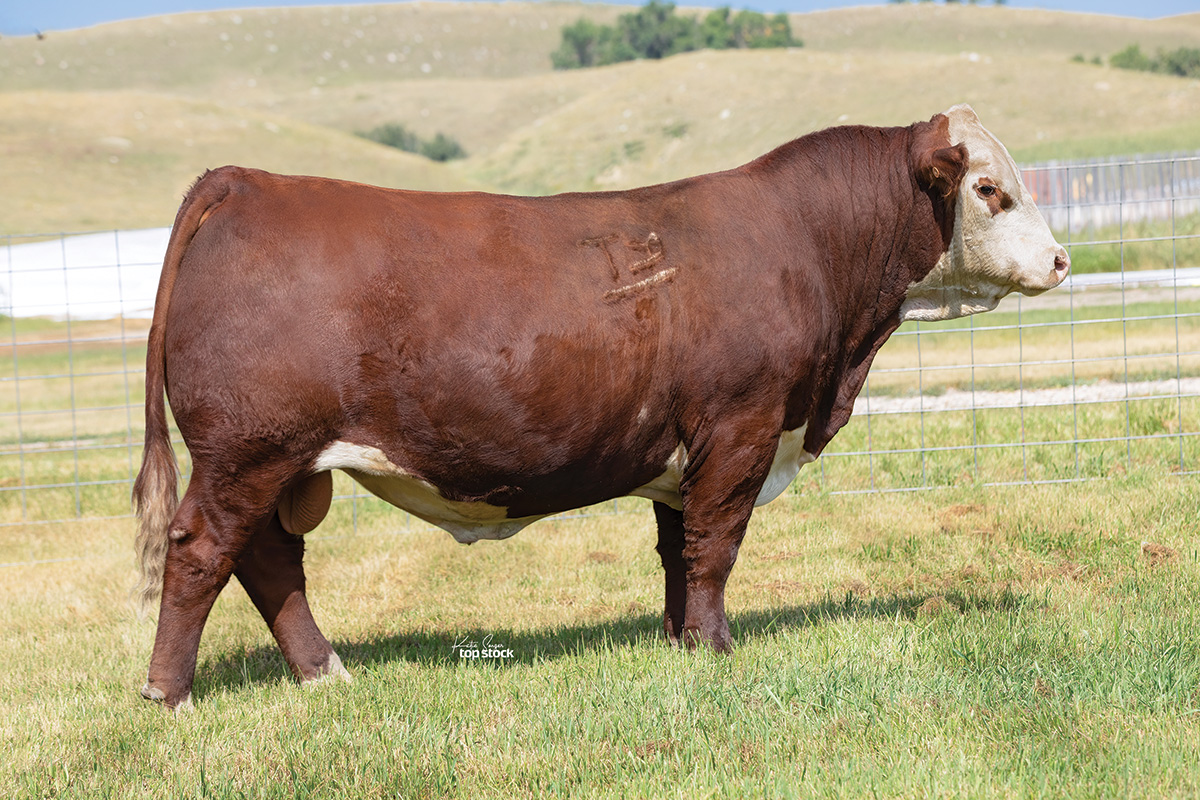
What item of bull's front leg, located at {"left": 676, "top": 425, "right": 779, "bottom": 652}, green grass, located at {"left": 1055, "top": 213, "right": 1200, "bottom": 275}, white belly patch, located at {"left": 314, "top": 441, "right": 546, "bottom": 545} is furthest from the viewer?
green grass, located at {"left": 1055, "top": 213, "right": 1200, "bottom": 275}

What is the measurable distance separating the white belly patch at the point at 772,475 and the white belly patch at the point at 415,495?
56 centimetres

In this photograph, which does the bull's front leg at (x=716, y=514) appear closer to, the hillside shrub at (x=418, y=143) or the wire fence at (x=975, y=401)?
the wire fence at (x=975, y=401)

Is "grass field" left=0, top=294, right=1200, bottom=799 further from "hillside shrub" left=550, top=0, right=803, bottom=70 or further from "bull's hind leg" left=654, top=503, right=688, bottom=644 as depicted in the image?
"hillside shrub" left=550, top=0, right=803, bottom=70

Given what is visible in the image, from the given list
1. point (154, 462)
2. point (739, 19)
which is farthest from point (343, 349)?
point (739, 19)

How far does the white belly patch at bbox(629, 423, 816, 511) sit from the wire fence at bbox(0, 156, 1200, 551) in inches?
111

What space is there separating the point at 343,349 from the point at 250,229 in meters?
0.62

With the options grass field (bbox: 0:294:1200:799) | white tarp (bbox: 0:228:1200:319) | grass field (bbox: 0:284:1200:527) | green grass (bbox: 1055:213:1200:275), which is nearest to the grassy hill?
white tarp (bbox: 0:228:1200:319)

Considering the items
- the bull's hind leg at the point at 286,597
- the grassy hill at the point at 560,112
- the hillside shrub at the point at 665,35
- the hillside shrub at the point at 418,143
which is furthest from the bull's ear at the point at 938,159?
the hillside shrub at the point at 665,35

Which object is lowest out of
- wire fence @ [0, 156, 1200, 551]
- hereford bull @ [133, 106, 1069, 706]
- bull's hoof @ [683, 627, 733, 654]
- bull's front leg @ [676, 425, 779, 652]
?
wire fence @ [0, 156, 1200, 551]

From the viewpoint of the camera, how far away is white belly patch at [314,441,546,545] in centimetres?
395

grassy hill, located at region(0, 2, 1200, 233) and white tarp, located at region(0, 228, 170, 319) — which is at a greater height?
white tarp, located at region(0, 228, 170, 319)

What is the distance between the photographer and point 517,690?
13.7ft

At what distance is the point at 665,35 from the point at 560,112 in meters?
44.2

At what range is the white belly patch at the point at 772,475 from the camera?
445 centimetres
